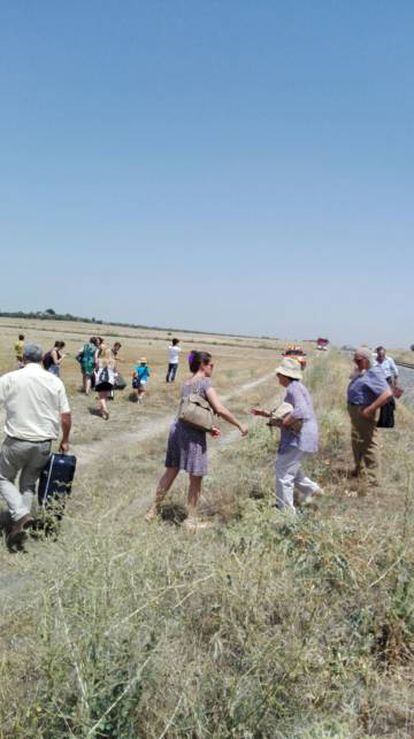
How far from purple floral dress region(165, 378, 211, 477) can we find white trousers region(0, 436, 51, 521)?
1.28 m

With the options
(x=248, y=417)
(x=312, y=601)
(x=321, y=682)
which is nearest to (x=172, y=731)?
(x=321, y=682)

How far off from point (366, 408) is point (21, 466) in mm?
4172

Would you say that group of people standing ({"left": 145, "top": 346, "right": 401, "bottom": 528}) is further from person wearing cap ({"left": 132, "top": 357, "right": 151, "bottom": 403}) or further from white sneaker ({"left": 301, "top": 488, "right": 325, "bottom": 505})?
person wearing cap ({"left": 132, "top": 357, "right": 151, "bottom": 403})

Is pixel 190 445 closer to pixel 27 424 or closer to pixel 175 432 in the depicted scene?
pixel 175 432

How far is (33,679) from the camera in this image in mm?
2717

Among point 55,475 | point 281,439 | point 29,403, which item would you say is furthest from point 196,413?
point 29,403

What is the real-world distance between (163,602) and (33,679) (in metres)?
0.69

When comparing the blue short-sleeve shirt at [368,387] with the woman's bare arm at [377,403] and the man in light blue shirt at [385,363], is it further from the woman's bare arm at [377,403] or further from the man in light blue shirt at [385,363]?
the man in light blue shirt at [385,363]

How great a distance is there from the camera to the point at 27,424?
5262 mm

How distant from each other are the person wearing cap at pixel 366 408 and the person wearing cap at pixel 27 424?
3803mm

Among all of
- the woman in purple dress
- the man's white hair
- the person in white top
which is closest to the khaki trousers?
the man's white hair

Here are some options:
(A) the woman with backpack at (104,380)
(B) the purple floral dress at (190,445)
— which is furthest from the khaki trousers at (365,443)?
(A) the woman with backpack at (104,380)

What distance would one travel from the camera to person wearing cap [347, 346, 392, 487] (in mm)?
7164

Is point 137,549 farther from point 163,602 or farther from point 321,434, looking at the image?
point 321,434
